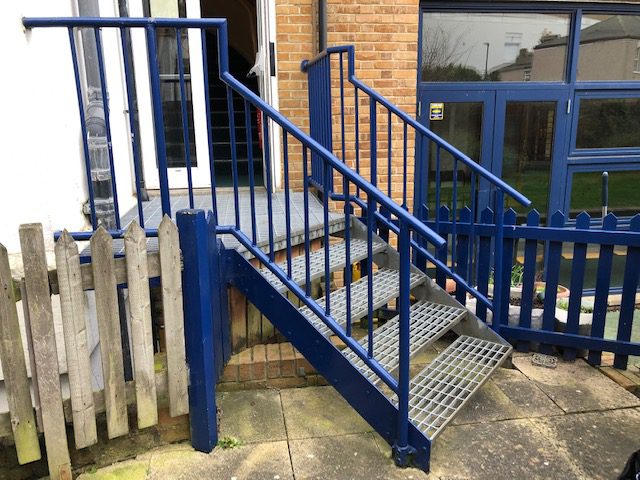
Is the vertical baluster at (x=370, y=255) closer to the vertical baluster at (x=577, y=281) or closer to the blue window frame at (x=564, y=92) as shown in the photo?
the vertical baluster at (x=577, y=281)

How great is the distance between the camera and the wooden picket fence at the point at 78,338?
6.80 ft

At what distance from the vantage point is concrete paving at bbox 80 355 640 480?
2.47 metres

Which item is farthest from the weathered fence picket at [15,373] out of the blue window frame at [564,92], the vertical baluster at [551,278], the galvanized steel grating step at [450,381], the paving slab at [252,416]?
the blue window frame at [564,92]

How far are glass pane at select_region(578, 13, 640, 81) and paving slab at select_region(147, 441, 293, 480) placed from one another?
4675 millimetres

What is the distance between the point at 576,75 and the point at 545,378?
10.7 feet

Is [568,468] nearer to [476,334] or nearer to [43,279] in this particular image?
[476,334]

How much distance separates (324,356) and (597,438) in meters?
1.51

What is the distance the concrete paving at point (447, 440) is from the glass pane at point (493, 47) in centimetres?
306

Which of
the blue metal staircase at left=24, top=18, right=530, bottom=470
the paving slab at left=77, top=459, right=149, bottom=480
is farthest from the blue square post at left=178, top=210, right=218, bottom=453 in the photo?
the paving slab at left=77, top=459, right=149, bottom=480

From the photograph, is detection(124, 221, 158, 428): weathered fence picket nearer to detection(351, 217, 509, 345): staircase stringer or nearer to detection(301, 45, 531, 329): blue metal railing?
detection(301, 45, 531, 329): blue metal railing

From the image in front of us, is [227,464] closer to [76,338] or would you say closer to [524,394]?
[76,338]

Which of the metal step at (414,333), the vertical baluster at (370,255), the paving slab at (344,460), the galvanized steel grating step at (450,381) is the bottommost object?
the paving slab at (344,460)

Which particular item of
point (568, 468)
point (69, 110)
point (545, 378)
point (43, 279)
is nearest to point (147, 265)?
point (43, 279)

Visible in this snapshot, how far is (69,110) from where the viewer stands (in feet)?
9.37
